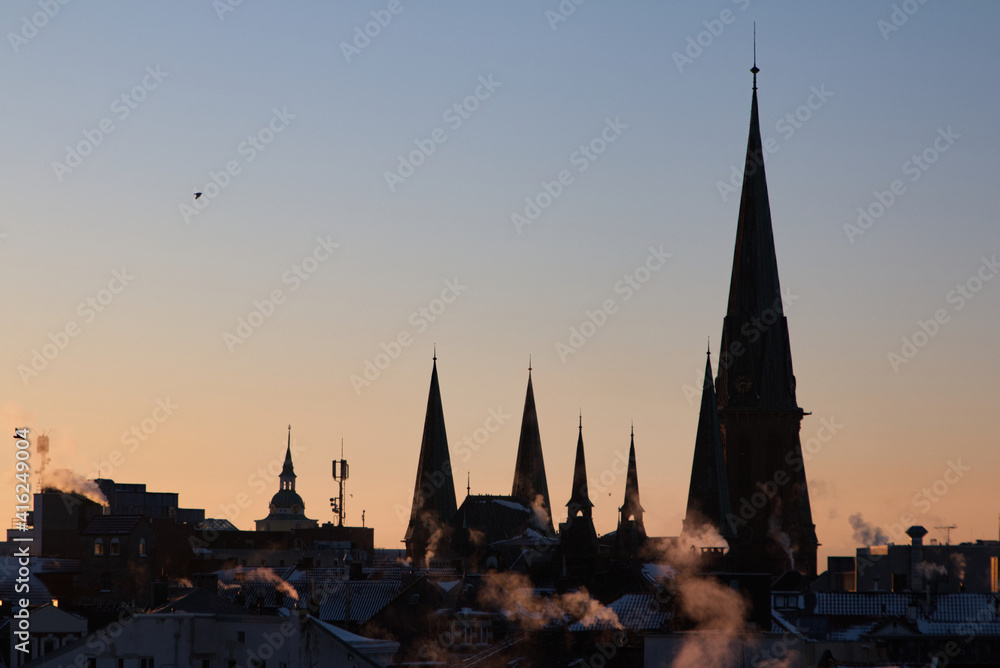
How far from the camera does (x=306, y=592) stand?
417ft

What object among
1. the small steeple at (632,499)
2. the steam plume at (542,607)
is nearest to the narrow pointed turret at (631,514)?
the small steeple at (632,499)

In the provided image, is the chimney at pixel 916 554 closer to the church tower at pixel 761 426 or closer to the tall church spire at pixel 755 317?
the church tower at pixel 761 426

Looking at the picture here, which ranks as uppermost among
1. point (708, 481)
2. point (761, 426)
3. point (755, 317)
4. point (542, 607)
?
point (755, 317)

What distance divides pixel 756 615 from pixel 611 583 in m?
45.8

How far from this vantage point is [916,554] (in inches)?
5079

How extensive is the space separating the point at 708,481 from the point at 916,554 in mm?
48251

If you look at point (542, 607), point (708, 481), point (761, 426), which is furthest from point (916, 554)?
point (761, 426)

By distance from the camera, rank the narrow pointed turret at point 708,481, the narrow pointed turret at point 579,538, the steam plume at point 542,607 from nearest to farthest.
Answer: the steam plume at point 542,607
the narrow pointed turret at point 579,538
the narrow pointed turret at point 708,481

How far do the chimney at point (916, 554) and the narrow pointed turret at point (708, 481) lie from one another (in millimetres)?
42929

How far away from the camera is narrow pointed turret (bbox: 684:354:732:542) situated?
575 feet

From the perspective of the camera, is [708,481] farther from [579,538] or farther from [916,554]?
[916,554]

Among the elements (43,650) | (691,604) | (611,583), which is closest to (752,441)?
(611,583)

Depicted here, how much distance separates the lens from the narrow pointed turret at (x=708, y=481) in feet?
575

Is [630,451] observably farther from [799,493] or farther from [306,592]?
[306,592]
